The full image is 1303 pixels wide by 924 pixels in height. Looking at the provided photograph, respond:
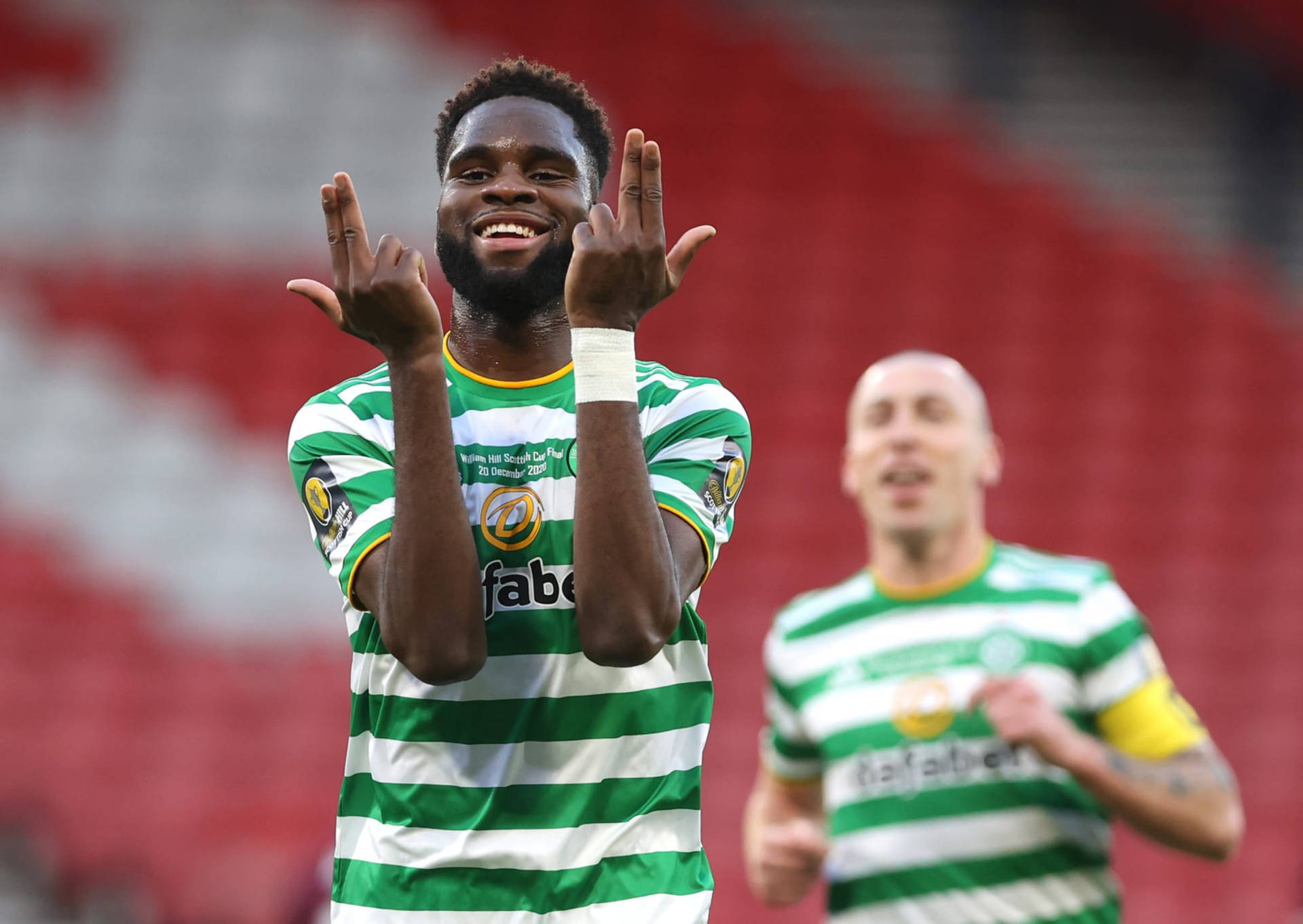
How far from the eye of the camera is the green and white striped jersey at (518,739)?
2.18 m

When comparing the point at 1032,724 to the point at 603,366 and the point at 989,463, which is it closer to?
the point at 989,463

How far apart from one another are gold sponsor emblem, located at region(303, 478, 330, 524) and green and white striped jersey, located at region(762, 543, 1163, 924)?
1.47 meters

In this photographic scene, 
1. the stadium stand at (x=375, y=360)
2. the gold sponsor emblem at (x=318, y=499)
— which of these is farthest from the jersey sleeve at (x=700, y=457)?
the stadium stand at (x=375, y=360)

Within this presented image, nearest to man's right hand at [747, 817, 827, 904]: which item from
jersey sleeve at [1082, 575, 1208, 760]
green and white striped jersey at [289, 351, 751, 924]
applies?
jersey sleeve at [1082, 575, 1208, 760]

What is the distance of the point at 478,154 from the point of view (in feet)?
7.75

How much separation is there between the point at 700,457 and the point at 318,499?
0.55 m

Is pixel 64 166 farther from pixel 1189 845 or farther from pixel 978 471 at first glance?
pixel 1189 845

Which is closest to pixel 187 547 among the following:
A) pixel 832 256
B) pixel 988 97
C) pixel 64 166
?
pixel 64 166

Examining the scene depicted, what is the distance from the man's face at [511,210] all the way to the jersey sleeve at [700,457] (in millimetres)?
254

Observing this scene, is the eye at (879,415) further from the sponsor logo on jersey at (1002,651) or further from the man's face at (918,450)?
the sponsor logo on jersey at (1002,651)

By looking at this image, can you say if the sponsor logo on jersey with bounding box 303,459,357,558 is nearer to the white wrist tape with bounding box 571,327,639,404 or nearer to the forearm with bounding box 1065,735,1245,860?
the white wrist tape with bounding box 571,327,639,404

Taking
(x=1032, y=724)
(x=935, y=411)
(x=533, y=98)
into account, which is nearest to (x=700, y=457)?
(x=533, y=98)

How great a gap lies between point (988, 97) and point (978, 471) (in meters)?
6.52

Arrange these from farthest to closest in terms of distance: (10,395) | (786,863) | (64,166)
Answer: (64,166) < (10,395) < (786,863)
